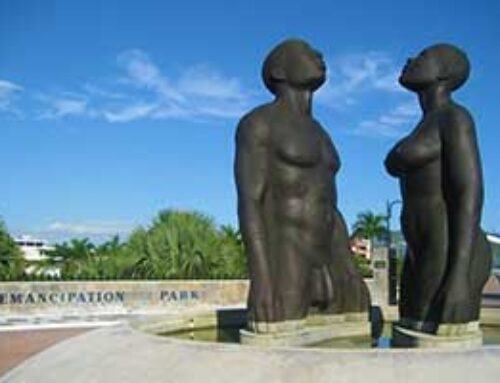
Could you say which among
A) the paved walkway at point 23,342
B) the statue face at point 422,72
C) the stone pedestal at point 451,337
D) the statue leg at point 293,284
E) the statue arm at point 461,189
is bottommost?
the paved walkway at point 23,342

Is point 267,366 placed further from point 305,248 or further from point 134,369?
Result: point 305,248

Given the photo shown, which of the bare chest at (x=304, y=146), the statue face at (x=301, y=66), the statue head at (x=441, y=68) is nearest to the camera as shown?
the bare chest at (x=304, y=146)

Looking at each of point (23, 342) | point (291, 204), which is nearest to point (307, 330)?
point (291, 204)

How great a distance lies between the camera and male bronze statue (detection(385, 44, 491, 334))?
25.0ft

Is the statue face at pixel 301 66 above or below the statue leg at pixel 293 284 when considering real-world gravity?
above

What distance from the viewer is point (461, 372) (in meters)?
5.97

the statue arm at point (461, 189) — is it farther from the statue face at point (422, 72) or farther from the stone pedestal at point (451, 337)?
the statue face at point (422, 72)

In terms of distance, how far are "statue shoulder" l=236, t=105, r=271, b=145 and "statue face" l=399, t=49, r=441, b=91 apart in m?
1.63

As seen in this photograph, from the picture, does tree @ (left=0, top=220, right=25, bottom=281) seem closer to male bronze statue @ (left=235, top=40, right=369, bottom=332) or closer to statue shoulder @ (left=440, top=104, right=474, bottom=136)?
male bronze statue @ (left=235, top=40, right=369, bottom=332)

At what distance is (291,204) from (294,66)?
5.17 feet

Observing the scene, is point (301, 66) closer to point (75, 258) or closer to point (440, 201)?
point (440, 201)

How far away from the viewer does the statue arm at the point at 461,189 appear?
298 inches

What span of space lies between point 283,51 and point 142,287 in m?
17.6

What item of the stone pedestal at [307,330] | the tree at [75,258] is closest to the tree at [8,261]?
the tree at [75,258]
